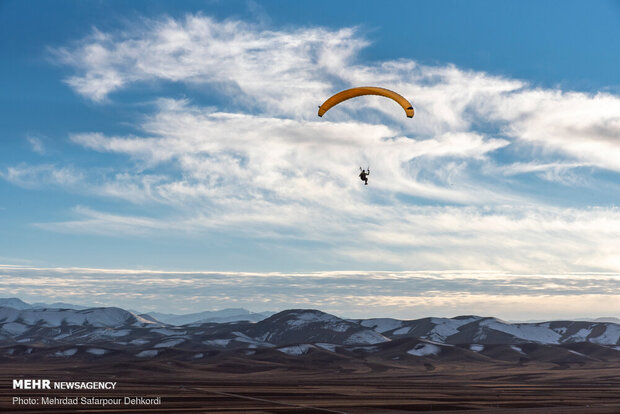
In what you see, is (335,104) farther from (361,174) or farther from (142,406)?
(142,406)

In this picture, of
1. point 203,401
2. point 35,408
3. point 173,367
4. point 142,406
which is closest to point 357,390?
point 203,401

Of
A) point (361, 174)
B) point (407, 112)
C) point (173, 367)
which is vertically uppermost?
point (407, 112)

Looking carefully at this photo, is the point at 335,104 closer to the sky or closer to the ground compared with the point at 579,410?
closer to the sky

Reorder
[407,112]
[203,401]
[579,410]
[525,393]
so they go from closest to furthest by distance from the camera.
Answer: [407,112]
[579,410]
[203,401]
[525,393]

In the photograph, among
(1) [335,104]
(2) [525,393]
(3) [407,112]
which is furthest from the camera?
(2) [525,393]
